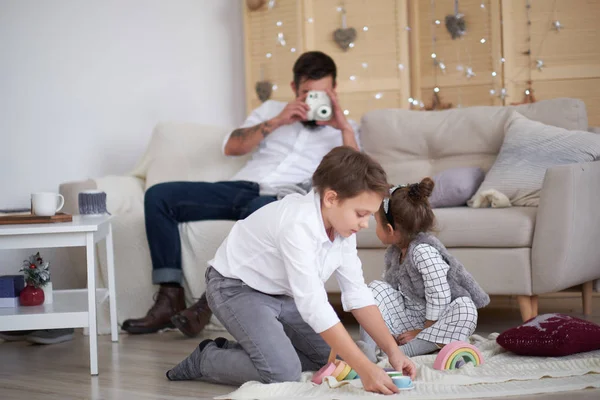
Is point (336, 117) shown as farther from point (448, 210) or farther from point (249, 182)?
point (448, 210)

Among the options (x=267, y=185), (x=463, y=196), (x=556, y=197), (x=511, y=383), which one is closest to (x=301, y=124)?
(x=267, y=185)

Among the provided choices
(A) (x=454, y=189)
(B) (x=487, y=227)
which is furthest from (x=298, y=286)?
(A) (x=454, y=189)

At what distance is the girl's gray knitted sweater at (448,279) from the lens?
92.0 inches

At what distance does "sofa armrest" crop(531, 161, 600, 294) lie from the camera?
260 cm

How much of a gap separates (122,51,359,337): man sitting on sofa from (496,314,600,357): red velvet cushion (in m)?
1.11

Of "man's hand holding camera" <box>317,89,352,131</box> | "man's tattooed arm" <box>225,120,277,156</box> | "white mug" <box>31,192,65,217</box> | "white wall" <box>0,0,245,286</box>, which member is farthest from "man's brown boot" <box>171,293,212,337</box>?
A: "white wall" <box>0,0,245,286</box>

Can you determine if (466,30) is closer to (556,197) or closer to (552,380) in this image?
(556,197)

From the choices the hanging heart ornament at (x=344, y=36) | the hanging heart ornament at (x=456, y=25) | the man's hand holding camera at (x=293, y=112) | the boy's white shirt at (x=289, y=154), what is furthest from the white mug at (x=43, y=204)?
the hanging heart ornament at (x=456, y=25)

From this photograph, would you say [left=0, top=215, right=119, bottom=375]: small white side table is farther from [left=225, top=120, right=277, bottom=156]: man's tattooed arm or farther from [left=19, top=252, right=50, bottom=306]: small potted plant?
[left=225, top=120, right=277, bottom=156]: man's tattooed arm

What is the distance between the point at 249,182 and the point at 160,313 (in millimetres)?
657

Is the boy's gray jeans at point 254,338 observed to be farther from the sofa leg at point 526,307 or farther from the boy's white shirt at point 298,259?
the sofa leg at point 526,307

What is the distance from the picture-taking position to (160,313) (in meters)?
2.93

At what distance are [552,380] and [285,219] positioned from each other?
726mm

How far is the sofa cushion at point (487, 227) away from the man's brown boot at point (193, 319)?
655mm
